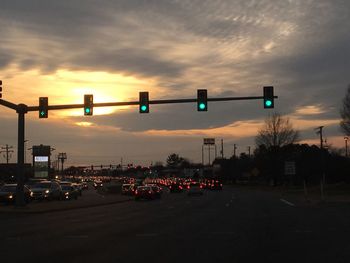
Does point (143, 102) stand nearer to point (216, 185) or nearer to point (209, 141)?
point (216, 185)

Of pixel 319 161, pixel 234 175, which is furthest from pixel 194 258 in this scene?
pixel 234 175

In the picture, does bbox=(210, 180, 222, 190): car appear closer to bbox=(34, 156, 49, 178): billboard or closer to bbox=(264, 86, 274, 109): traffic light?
bbox=(34, 156, 49, 178): billboard

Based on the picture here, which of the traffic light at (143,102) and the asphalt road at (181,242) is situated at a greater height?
the traffic light at (143,102)

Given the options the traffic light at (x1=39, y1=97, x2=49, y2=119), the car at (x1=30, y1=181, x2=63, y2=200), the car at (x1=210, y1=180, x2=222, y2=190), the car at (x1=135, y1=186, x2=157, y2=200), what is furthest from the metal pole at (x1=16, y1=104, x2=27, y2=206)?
the car at (x1=210, y1=180, x2=222, y2=190)

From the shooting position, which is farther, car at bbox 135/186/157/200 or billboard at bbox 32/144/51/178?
billboard at bbox 32/144/51/178

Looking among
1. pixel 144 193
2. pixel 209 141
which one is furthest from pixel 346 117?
pixel 209 141

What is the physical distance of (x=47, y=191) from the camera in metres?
52.9

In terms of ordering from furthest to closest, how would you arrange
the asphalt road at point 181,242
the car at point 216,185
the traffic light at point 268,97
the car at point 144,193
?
the car at point 216,185 → the car at point 144,193 → the traffic light at point 268,97 → the asphalt road at point 181,242

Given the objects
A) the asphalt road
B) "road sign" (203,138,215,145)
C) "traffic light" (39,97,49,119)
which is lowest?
the asphalt road

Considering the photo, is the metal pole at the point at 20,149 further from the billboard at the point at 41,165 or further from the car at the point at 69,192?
the billboard at the point at 41,165

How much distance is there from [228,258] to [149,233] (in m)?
7.28

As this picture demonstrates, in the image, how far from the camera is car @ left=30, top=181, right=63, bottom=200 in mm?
51938

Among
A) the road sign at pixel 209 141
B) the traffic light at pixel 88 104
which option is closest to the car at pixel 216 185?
the traffic light at pixel 88 104

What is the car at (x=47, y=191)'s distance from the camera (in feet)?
170
